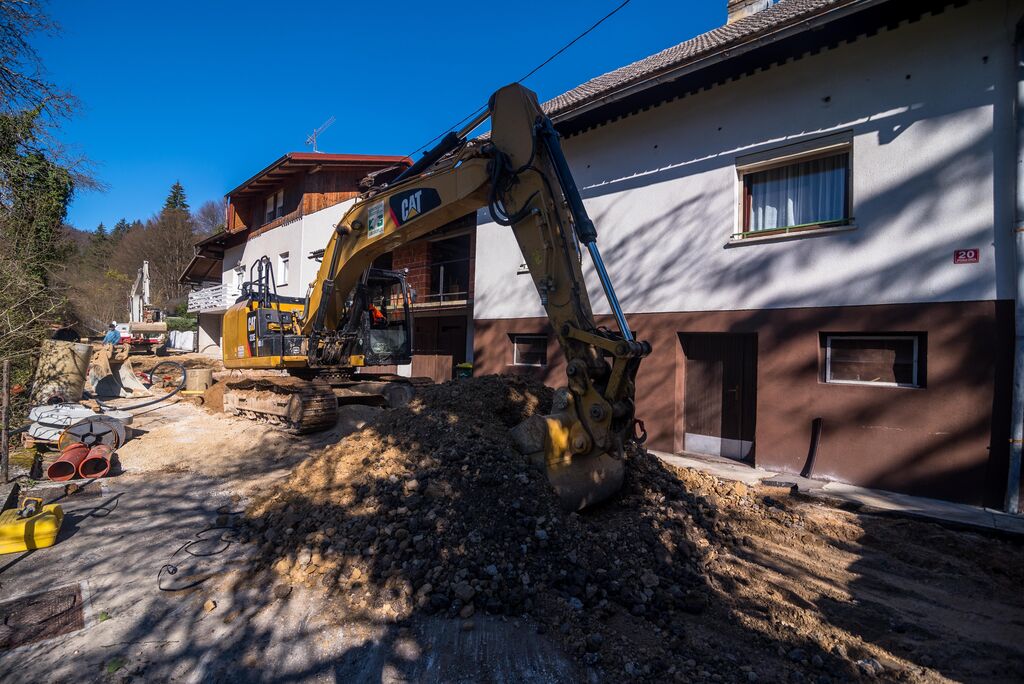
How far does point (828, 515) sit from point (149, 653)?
580cm

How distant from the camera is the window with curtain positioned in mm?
7266

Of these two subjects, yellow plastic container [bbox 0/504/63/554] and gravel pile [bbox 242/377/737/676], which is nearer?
gravel pile [bbox 242/377/737/676]

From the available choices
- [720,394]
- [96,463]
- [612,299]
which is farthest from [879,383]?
[96,463]

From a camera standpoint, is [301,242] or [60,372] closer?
[60,372]

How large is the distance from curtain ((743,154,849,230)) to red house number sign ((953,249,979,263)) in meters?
1.39

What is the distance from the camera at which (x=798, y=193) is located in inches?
302

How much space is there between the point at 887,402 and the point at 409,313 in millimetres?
7245

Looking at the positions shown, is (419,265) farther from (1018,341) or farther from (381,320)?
(1018,341)

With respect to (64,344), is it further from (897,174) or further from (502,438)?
(897,174)

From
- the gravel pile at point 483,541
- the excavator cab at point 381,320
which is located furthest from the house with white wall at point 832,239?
the excavator cab at point 381,320

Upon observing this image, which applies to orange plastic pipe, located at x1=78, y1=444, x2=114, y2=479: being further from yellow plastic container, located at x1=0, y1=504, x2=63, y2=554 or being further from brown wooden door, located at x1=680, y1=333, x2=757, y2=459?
brown wooden door, located at x1=680, y1=333, x2=757, y2=459

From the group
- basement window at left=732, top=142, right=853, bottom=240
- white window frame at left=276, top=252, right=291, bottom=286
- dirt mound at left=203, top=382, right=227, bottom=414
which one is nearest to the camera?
basement window at left=732, top=142, right=853, bottom=240

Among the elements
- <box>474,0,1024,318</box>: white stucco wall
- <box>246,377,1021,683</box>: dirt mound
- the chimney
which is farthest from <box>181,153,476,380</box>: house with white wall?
<box>246,377,1021,683</box>: dirt mound

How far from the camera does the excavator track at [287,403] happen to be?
809cm
